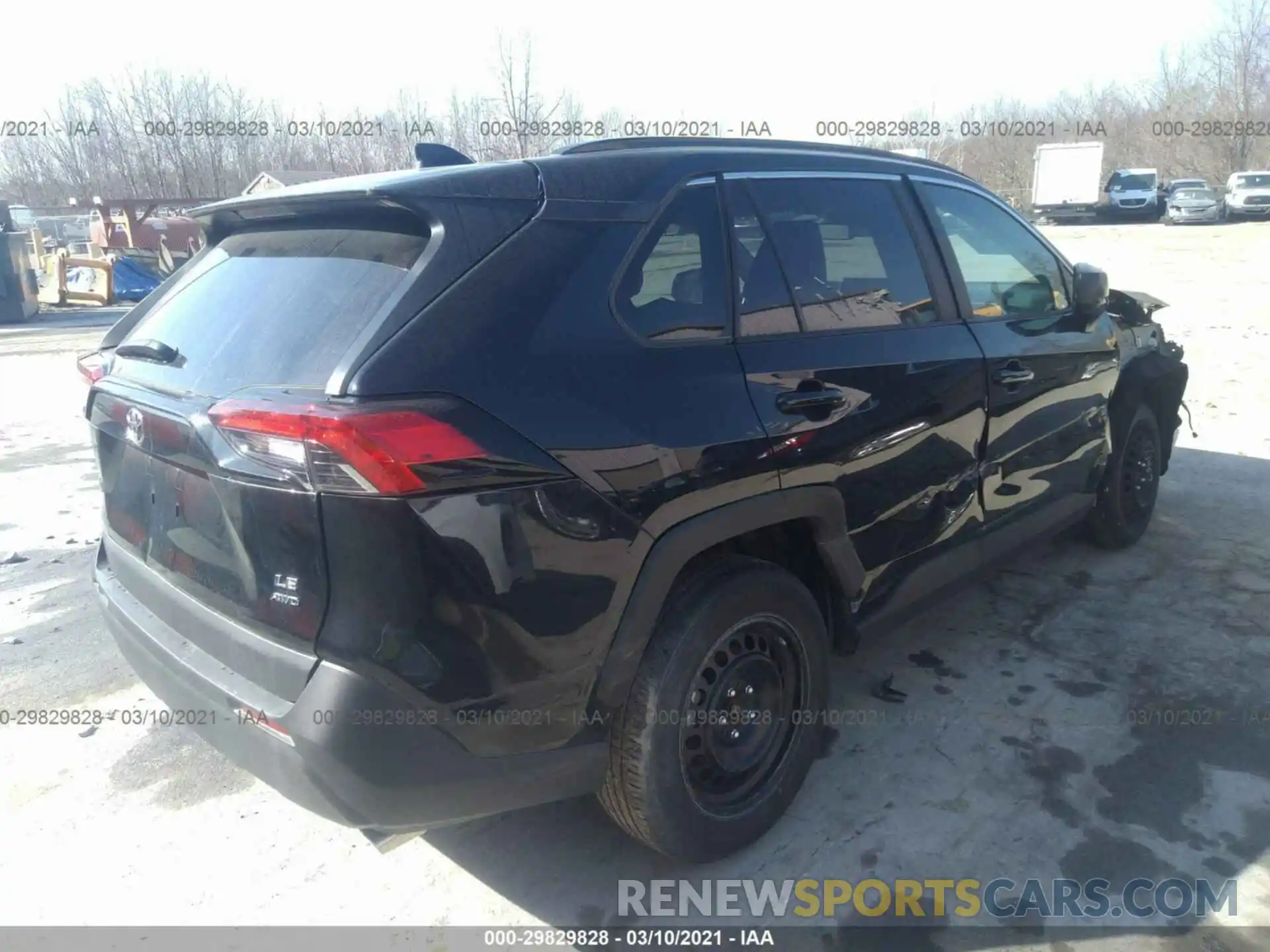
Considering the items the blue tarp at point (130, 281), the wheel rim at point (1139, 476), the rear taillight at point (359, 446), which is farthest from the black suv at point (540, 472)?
the blue tarp at point (130, 281)

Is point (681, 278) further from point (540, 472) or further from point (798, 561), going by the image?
point (798, 561)

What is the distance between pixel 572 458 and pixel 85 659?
126 inches

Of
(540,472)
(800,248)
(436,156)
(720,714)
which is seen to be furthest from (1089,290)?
(540,472)

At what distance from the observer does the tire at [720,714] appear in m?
2.46

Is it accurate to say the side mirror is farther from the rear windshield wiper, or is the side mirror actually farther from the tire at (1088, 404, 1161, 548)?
the rear windshield wiper

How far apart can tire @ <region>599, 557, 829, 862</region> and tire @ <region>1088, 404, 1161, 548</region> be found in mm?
2581

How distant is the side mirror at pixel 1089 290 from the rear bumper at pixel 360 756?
10.0 ft

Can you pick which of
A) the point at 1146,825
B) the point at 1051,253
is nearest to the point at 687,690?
the point at 1146,825

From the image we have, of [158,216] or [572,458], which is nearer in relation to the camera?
[572,458]

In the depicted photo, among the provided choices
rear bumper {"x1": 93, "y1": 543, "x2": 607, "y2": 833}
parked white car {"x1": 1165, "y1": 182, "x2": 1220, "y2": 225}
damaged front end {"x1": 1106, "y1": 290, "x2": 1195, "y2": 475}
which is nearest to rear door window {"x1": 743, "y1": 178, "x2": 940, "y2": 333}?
rear bumper {"x1": 93, "y1": 543, "x2": 607, "y2": 833}

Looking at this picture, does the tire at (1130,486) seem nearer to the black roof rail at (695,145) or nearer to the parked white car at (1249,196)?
the black roof rail at (695,145)

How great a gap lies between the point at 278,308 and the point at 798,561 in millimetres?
1741

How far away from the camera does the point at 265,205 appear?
2533 mm

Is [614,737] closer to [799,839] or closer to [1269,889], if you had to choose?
[799,839]
